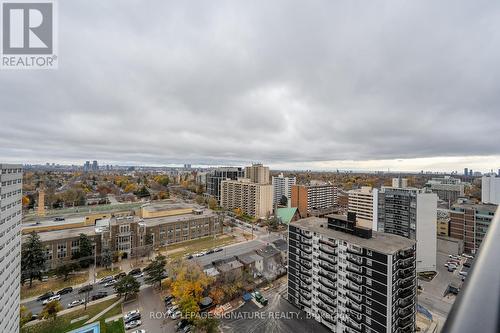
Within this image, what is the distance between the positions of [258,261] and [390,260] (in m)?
7.80

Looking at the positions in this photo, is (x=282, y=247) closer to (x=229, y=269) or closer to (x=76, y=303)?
(x=229, y=269)

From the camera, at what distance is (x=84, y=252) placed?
14242 millimetres

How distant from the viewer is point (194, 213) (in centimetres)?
2159

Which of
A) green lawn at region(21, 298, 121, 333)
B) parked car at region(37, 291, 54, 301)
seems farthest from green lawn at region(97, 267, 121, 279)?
green lawn at region(21, 298, 121, 333)

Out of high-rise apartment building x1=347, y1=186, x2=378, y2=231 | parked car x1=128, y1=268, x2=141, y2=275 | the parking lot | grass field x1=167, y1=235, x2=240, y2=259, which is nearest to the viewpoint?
the parking lot

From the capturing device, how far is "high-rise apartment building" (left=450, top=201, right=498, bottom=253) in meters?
16.8

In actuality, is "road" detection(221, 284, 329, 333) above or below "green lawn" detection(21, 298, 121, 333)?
below

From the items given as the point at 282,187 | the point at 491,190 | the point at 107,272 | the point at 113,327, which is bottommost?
the point at 113,327

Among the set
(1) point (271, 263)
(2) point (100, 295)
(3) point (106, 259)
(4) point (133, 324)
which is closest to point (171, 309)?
(4) point (133, 324)

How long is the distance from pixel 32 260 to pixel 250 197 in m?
19.3

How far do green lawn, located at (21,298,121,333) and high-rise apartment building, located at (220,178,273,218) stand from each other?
1787cm

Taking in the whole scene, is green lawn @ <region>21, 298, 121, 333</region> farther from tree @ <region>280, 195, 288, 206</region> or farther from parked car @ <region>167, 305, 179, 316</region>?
tree @ <region>280, 195, 288, 206</region>

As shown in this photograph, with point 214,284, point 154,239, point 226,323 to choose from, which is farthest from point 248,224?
point 226,323

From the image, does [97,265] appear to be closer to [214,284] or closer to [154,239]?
[154,239]
